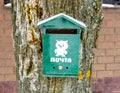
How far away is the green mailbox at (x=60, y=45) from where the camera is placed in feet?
7.13

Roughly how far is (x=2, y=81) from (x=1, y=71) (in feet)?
0.48

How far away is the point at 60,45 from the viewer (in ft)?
7.27

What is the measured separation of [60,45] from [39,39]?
11cm

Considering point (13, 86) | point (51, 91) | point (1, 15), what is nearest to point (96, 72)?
point (13, 86)

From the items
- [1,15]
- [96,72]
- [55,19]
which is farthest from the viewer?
[96,72]

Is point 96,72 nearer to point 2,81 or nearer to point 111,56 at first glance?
point 111,56

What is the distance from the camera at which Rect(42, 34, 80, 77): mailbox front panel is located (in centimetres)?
220

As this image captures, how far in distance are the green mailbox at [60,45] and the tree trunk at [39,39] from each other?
0.04 m

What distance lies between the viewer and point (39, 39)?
223cm

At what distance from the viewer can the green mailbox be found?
7.13 ft

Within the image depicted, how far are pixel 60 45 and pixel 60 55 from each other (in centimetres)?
5

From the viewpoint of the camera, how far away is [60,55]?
222 centimetres

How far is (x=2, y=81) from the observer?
6012 mm

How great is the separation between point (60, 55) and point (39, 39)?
14 centimetres
